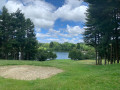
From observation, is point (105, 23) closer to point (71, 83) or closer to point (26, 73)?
point (71, 83)

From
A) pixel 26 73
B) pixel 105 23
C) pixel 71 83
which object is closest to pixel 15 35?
pixel 26 73

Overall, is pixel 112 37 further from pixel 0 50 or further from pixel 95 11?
pixel 0 50

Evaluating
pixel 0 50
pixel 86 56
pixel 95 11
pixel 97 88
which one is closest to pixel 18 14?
pixel 0 50

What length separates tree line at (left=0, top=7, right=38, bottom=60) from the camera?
1856cm

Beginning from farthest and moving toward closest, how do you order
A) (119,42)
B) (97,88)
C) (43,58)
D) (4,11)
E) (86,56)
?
1. (86,56)
2. (43,58)
3. (4,11)
4. (119,42)
5. (97,88)

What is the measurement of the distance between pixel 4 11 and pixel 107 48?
1778 cm

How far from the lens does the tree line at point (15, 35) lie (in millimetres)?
18562

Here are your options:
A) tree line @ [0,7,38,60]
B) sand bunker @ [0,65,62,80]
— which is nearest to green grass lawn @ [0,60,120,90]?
sand bunker @ [0,65,62,80]

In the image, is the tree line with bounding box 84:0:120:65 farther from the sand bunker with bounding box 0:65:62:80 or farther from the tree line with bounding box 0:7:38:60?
the tree line with bounding box 0:7:38:60

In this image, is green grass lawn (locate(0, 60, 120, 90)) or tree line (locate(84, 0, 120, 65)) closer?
green grass lawn (locate(0, 60, 120, 90))

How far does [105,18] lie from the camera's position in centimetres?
884

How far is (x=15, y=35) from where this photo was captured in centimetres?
1969

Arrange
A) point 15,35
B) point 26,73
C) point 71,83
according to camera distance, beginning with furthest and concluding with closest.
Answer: point 15,35
point 26,73
point 71,83

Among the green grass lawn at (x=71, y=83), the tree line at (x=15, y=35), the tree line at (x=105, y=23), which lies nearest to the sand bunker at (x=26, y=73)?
the green grass lawn at (x=71, y=83)
